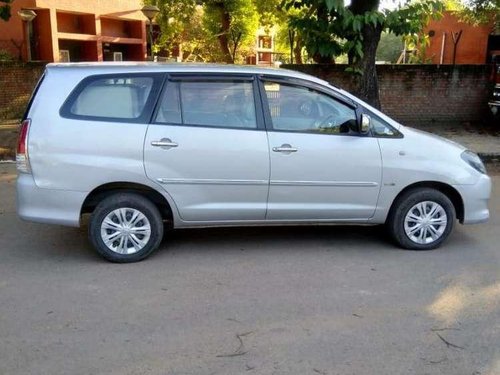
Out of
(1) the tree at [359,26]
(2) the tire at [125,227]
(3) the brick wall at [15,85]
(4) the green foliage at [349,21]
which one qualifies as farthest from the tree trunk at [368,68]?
(3) the brick wall at [15,85]

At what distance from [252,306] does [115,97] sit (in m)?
2.26

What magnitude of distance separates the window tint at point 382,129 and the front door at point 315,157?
113 mm

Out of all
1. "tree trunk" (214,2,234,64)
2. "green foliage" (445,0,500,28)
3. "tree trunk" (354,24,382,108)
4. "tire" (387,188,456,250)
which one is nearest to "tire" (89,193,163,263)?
"tire" (387,188,456,250)

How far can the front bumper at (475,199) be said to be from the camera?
17.6 feet

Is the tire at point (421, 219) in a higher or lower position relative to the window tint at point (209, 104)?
lower

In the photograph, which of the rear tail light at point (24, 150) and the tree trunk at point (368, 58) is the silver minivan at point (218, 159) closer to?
the rear tail light at point (24, 150)

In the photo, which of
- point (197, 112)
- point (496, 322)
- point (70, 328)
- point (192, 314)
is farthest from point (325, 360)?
point (197, 112)

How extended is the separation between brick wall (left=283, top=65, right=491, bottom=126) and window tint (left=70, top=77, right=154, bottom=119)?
10867 mm

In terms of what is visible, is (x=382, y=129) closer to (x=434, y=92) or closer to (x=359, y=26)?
(x=359, y=26)

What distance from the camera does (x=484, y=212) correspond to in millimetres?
5480

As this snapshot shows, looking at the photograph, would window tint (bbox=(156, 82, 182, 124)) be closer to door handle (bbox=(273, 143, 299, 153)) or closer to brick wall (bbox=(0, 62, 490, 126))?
door handle (bbox=(273, 143, 299, 153))

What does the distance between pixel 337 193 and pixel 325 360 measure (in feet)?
6.98

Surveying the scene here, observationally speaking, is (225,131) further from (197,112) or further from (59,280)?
(59,280)

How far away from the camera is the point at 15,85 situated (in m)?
17.0
